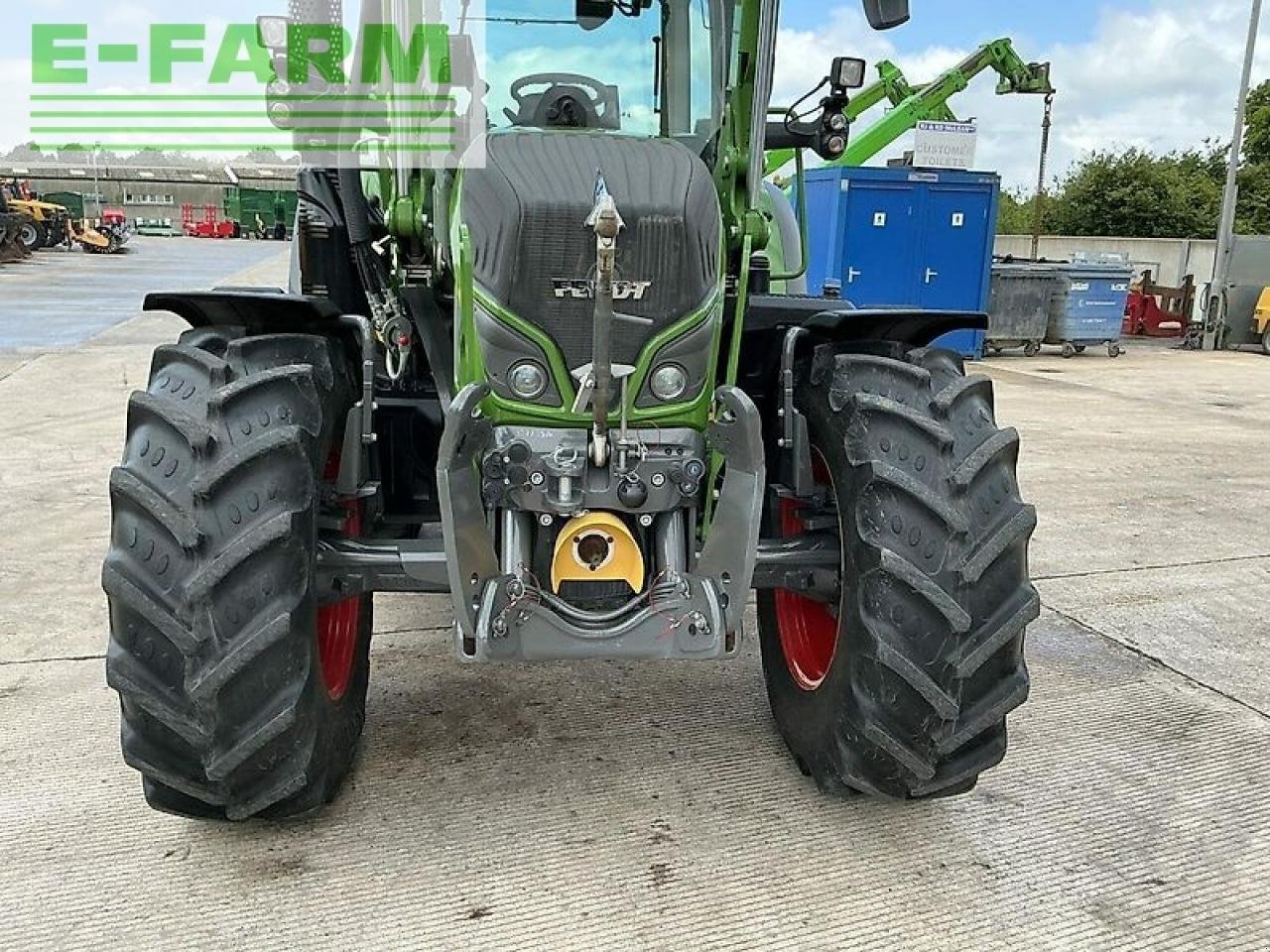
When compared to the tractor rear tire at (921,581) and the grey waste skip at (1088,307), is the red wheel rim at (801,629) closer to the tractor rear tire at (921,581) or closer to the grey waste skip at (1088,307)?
the tractor rear tire at (921,581)

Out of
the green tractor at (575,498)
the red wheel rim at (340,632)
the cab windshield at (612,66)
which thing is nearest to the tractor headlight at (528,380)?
the green tractor at (575,498)

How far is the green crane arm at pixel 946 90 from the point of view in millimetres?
12828

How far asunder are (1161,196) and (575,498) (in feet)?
100

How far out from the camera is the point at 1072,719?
350cm

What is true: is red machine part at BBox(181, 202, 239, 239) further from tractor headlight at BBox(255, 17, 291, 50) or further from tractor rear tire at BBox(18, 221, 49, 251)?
tractor headlight at BBox(255, 17, 291, 50)

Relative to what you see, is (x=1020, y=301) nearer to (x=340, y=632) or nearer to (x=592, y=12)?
(x=592, y=12)

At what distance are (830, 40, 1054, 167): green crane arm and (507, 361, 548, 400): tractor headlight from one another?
35.7ft

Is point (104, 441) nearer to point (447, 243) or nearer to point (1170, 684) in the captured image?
point (447, 243)

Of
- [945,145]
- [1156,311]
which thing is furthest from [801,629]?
[1156,311]

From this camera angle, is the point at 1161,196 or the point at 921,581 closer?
the point at 921,581

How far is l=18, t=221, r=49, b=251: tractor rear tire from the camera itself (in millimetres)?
26747

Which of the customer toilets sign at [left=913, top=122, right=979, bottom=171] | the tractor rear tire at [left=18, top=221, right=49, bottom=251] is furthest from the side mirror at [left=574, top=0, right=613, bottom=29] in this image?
the tractor rear tire at [left=18, top=221, right=49, bottom=251]

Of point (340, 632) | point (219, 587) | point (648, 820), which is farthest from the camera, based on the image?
point (340, 632)

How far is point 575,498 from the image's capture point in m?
2.49
